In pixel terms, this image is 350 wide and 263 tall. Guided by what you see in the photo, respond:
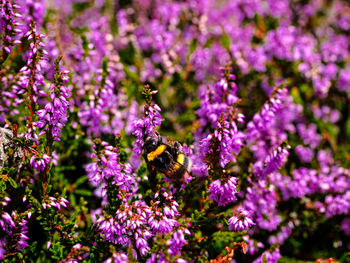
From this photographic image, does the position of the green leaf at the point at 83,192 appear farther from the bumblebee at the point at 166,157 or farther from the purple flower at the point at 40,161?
the bumblebee at the point at 166,157

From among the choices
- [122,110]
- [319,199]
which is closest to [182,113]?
[122,110]

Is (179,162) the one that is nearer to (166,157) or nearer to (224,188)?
(166,157)

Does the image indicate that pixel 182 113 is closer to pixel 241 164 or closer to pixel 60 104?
pixel 241 164

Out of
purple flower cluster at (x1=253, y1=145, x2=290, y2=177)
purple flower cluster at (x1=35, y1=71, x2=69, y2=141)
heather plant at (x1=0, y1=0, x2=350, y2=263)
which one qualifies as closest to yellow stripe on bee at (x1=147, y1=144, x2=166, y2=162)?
heather plant at (x1=0, y1=0, x2=350, y2=263)

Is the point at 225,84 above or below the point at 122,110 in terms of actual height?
above

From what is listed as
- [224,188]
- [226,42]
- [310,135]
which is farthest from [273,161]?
[226,42]

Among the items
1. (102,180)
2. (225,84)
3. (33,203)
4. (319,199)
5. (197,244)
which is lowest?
(319,199)
